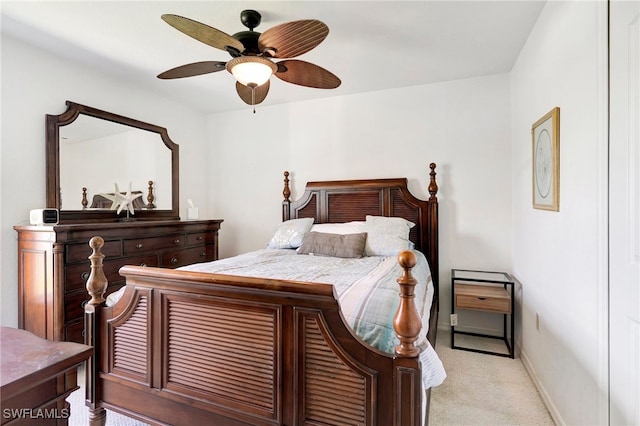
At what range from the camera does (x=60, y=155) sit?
8.70 feet

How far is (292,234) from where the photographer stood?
323 cm

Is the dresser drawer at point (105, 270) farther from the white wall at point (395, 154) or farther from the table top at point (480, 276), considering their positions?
the table top at point (480, 276)

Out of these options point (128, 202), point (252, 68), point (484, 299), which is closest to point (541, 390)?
point (484, 299)

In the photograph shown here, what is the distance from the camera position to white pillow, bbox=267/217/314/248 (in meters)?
3.19

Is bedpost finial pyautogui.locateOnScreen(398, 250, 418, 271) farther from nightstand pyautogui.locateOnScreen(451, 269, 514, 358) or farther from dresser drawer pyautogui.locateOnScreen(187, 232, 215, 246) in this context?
dresser drawer pyautogui.locateOnScreen(187, 232, 215, 246)

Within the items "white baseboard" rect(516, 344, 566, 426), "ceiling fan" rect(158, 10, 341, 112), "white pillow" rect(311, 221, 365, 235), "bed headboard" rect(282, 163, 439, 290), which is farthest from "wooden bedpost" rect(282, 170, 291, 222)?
"white baseboard" rect(516, 344, 566, 426)

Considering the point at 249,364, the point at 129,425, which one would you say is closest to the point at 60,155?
the point at 129,425

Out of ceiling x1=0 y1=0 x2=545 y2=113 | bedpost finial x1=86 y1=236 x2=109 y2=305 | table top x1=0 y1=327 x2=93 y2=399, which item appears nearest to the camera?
table top x1=0 y1=327 x2=93 y2=399

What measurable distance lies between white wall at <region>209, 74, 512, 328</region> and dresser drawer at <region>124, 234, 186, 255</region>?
3.33 ft

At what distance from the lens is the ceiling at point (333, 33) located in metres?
1.99

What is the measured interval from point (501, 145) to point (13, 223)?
4245 mm

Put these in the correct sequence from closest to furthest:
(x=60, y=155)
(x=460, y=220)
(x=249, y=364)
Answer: (x=249, y=364)
(x=60, y=155)
(x=460, y=220)

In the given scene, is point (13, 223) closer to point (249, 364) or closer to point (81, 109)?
point (81, 109)

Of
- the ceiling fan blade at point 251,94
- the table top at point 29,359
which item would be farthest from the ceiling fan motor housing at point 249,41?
the table top at point 29,359
